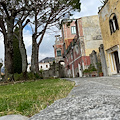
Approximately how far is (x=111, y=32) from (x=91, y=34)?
7649 mm

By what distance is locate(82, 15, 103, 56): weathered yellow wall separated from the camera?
714 inches

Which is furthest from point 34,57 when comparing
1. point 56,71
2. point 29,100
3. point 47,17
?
point 56,71

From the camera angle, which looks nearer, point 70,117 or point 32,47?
point 70,117

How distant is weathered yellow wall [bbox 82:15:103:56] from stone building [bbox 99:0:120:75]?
18.9ft

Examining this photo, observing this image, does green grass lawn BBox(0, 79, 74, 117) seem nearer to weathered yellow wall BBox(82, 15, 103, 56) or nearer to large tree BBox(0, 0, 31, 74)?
large tree BBox(0, 0, 31, 74)

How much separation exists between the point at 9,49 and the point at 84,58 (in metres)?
9.63

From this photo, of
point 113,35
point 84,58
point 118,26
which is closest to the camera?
point 118,26

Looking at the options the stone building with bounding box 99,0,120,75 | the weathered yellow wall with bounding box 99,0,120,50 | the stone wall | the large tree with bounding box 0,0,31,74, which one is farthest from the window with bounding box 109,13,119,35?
the stone wall

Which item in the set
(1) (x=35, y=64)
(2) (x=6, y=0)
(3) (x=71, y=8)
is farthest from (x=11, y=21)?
(3) (x=71, y=8)

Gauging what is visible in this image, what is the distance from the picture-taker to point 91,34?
18516 mm

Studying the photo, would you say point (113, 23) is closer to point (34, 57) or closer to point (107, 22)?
point (107, 22)

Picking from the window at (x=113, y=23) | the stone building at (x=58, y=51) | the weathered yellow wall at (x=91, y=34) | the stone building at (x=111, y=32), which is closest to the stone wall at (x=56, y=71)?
the stone building at (x=58, y=51)

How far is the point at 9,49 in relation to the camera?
11062mm

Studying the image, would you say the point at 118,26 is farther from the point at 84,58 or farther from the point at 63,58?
the point at 63,58
